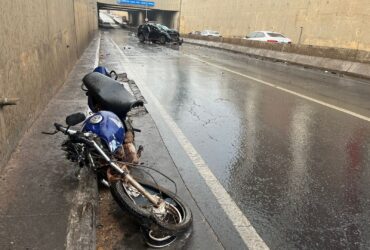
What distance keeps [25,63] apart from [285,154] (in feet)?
13.1

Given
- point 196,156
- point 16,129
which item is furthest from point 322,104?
point 16,129

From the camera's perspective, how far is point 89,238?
10.1 feet

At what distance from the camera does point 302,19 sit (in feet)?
104

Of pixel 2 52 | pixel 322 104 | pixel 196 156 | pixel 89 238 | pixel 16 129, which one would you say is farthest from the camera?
pixel 322 104

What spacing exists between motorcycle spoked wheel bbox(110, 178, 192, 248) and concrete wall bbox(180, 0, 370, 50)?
81.5 feet

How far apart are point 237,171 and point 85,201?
2070 millimetres

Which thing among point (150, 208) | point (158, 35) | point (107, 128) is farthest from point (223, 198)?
point (158, 35)

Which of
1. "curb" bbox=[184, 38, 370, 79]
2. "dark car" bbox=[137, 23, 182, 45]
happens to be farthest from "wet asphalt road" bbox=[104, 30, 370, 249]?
"dark car" bbox=[137, 23, 182, 45]

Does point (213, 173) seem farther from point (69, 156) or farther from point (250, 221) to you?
point (69, 156)

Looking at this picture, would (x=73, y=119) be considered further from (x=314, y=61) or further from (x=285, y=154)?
(x=314, y=61)

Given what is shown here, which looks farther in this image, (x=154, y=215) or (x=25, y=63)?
(x=25, y=63)

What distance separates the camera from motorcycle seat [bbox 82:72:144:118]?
427cm

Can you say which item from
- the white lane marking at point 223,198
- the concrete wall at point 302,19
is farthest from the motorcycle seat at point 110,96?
the concrete wall at point 302,19

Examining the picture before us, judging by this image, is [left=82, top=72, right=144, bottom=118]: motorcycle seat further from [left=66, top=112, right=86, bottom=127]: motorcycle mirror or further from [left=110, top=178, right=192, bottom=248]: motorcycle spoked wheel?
[left=110, top=178, right=192, bottom=248]: motorcycle spoked wheel
